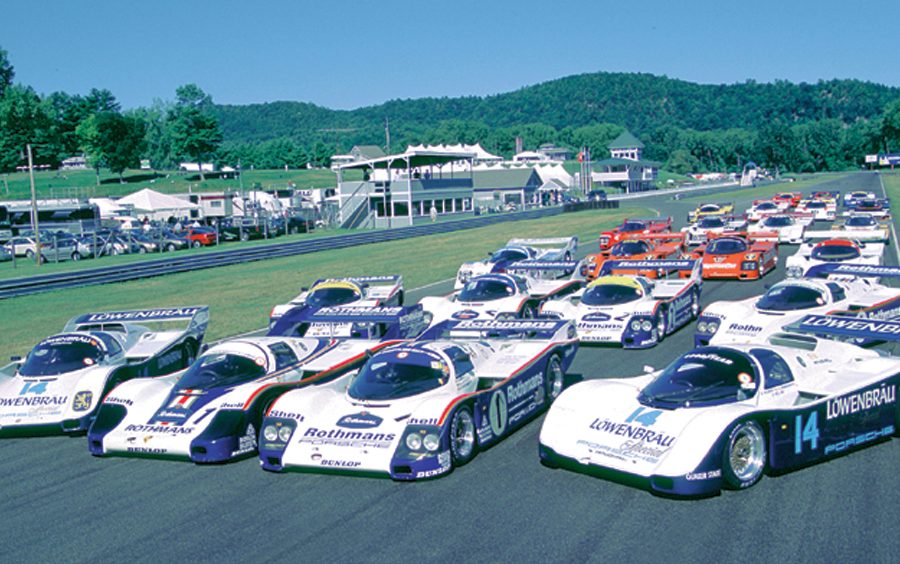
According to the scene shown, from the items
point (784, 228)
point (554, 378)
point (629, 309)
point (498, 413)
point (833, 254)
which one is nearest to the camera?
point (498, 413)

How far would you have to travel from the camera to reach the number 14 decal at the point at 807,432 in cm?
899

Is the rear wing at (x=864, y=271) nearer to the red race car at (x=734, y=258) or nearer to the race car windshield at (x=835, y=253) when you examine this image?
the race car windshield at (x=835, y=253)

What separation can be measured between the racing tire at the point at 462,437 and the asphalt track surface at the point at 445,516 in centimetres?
21

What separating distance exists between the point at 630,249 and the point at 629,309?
35.8ft

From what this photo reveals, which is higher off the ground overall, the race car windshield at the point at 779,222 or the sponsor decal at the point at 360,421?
the race car windshield at the point at 779,222

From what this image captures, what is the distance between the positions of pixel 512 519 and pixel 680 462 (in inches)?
67.2

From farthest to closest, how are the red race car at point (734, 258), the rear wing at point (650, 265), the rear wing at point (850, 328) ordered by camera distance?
the red race car at point (734, 258), the rear wing at point (650, 265), the rear wing at point (850, 328)

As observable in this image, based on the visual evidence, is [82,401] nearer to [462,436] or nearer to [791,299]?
[462,436]

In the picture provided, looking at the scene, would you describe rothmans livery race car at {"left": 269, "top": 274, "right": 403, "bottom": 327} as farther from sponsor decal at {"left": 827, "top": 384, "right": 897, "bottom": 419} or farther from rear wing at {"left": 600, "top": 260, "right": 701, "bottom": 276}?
sponsor decal at {"left": 827, "top": 384, "right": 897, "bottom": 419}

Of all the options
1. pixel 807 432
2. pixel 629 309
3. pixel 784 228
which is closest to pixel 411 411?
pixel 807 432

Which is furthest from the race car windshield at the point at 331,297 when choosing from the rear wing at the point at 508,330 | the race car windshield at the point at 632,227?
the race car windshield at the point at 632,227

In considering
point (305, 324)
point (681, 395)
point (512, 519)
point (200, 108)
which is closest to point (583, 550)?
point (512, 519)

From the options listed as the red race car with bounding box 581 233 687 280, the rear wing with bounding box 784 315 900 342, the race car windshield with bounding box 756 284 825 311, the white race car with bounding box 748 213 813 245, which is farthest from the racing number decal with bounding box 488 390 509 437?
the white race car with bounding box 748 213 813 245

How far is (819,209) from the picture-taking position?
1956 inches
